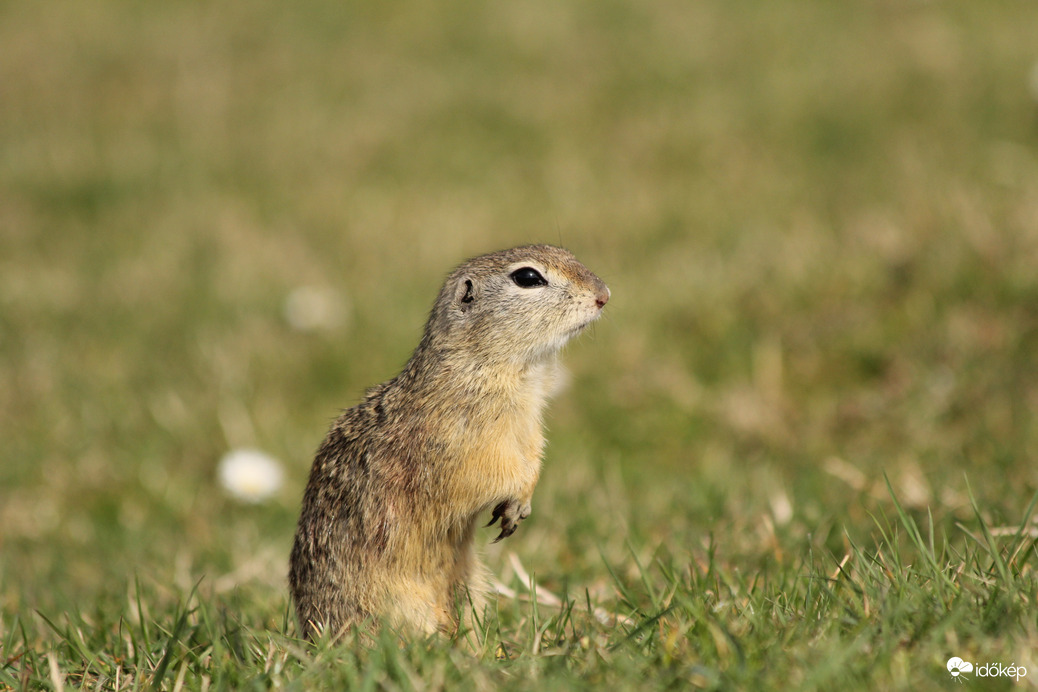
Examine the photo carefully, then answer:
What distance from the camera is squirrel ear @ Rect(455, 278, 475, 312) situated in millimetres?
3568

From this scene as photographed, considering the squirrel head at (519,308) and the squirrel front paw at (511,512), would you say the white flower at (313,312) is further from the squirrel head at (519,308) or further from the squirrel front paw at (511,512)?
the squirrel front paw at (511,512)

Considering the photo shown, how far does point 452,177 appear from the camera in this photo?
9.69m

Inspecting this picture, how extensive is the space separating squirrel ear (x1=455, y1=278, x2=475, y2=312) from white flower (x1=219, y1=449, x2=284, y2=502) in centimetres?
221

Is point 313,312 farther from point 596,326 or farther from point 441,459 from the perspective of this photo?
point 441,459

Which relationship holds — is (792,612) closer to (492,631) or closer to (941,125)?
(492,631)

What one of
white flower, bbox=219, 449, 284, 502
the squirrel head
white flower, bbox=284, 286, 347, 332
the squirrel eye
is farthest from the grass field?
the squirrel eye

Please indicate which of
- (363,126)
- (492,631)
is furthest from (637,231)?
(492,631)

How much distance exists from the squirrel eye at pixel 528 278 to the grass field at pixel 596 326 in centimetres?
103

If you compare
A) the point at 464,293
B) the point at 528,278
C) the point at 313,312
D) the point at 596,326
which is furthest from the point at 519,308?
the point at 313,312

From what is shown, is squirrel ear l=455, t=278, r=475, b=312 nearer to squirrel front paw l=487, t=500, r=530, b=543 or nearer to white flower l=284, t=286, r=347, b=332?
squirrel front paw l=487, t=500, r=530, b=543

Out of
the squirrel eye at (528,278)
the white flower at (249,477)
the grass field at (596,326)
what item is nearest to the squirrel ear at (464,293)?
the squirrel eye at (528,278)

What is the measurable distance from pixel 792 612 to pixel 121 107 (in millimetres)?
10969

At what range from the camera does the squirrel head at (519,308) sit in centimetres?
338

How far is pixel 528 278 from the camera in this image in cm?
349
